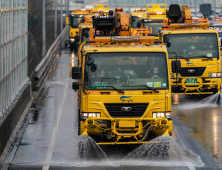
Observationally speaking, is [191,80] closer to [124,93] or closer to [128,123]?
[124,93]

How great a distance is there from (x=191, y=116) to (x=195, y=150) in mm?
4481

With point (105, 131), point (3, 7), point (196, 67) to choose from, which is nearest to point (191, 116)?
point (196, 67)

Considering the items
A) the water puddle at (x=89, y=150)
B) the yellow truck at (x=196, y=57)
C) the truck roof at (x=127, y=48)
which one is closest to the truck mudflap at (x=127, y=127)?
the water puddle at (x=89, y=150)

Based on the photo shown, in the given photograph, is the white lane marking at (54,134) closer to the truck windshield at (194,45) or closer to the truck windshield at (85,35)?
the truck windshield at (194,45)

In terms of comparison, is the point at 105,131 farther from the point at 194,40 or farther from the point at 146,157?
the point at 194,40

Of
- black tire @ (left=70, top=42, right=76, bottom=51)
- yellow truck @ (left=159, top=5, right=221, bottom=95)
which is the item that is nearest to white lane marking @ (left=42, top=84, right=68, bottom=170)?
yellow truck @ (left=159, top=5, right=221, bottom=95)

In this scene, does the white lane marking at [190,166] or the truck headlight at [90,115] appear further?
the truck headlight at [90,115]

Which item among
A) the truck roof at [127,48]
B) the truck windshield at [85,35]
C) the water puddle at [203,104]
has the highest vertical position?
the truck windshield at [85,35]

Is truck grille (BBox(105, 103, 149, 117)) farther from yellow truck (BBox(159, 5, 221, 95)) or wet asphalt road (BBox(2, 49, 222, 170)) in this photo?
yellow truck (BBox(159, 5, 221, 95))

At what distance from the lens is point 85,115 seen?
36.5ft

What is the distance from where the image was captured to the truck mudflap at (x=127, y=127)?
35.4 ft

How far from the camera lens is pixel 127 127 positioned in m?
10.9

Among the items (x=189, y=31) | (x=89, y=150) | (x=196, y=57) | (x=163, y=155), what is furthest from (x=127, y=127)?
(x=189, y=31)

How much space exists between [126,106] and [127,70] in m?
0.81
